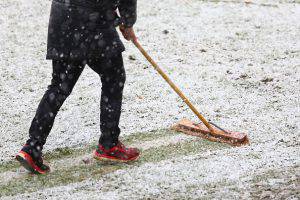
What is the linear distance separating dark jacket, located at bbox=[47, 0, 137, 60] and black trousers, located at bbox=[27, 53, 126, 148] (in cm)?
11

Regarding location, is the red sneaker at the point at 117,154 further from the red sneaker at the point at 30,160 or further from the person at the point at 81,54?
the red sneaker at the point at 30,160

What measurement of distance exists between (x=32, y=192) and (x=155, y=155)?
1172mm

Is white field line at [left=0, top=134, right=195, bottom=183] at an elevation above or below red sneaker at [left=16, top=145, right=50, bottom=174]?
below

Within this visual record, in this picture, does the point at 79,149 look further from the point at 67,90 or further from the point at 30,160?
the point at 67,90

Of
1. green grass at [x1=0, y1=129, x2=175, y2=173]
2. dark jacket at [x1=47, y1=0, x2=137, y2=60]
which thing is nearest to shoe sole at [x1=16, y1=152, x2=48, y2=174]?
green grass at [x1=0, y1=129, x2=175, y2=173]

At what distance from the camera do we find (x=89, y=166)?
4.62 m

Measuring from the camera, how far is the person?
406 centimetres

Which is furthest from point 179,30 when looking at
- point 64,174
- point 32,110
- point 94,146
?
point 64,174

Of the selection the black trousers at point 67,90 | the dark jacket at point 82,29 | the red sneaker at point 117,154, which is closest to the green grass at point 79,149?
the red sneaker at point 117,154

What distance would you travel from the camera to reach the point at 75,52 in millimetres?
4086

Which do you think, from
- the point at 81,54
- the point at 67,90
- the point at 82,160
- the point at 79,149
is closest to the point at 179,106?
the point at 79,149

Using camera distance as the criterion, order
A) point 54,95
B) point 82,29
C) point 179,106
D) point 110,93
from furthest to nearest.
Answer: point 179,106 < point 110,93 < point 54,95 < point 82,29

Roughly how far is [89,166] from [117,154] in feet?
0.88

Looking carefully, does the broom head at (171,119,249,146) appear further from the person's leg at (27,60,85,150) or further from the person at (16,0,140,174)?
the person's leg at (27,60,85,150)
